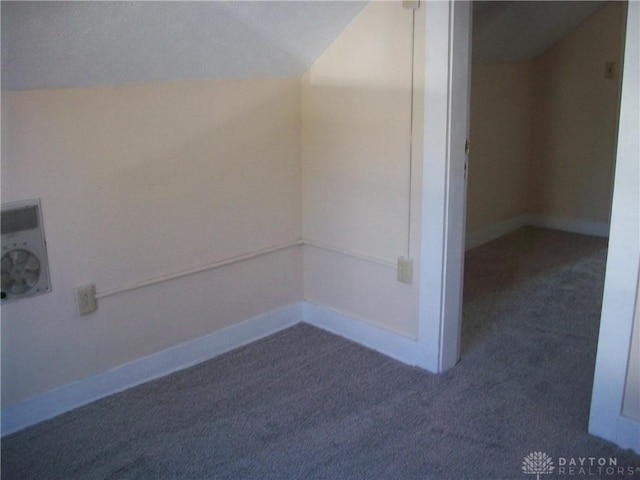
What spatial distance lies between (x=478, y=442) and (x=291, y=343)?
98cm

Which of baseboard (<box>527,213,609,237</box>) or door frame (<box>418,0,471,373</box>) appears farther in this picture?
baseboard (<box>527,213,609,237</box>)

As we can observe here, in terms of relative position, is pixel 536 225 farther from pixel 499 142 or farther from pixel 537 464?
pixel 537 464

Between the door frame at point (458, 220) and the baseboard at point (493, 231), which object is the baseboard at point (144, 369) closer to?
the door frame at point (458, 220)

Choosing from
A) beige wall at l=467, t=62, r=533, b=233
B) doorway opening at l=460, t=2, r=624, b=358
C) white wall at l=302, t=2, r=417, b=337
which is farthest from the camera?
beige wall at l=467, t=62, r=533, b=233

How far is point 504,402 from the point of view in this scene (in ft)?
7.89

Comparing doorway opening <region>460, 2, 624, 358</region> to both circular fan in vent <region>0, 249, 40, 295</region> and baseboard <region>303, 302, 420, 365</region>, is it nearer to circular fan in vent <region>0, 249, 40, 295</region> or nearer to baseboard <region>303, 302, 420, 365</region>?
baseboard <region>303, 302, 420, 365</region>

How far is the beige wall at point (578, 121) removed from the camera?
14.0 ft

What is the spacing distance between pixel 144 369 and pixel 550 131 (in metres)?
3.23

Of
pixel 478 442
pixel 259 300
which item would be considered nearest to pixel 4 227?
pixel 259 300

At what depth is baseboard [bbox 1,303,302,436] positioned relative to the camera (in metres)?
2.27

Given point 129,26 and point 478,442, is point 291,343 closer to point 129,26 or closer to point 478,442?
point 478,442

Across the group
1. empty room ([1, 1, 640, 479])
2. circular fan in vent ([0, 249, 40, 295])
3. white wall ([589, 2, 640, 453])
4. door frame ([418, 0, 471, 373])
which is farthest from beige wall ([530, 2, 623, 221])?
circular fan in vent ([0, 249, 40, 295])

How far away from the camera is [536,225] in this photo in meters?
4.75

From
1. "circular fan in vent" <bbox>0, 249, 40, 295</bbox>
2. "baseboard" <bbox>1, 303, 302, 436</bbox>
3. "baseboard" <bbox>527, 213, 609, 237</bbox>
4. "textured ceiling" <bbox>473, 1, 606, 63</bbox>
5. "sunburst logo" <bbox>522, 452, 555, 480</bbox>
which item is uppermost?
"textured ceiling" <bbox>473, 1, 606, 63</bbox>
